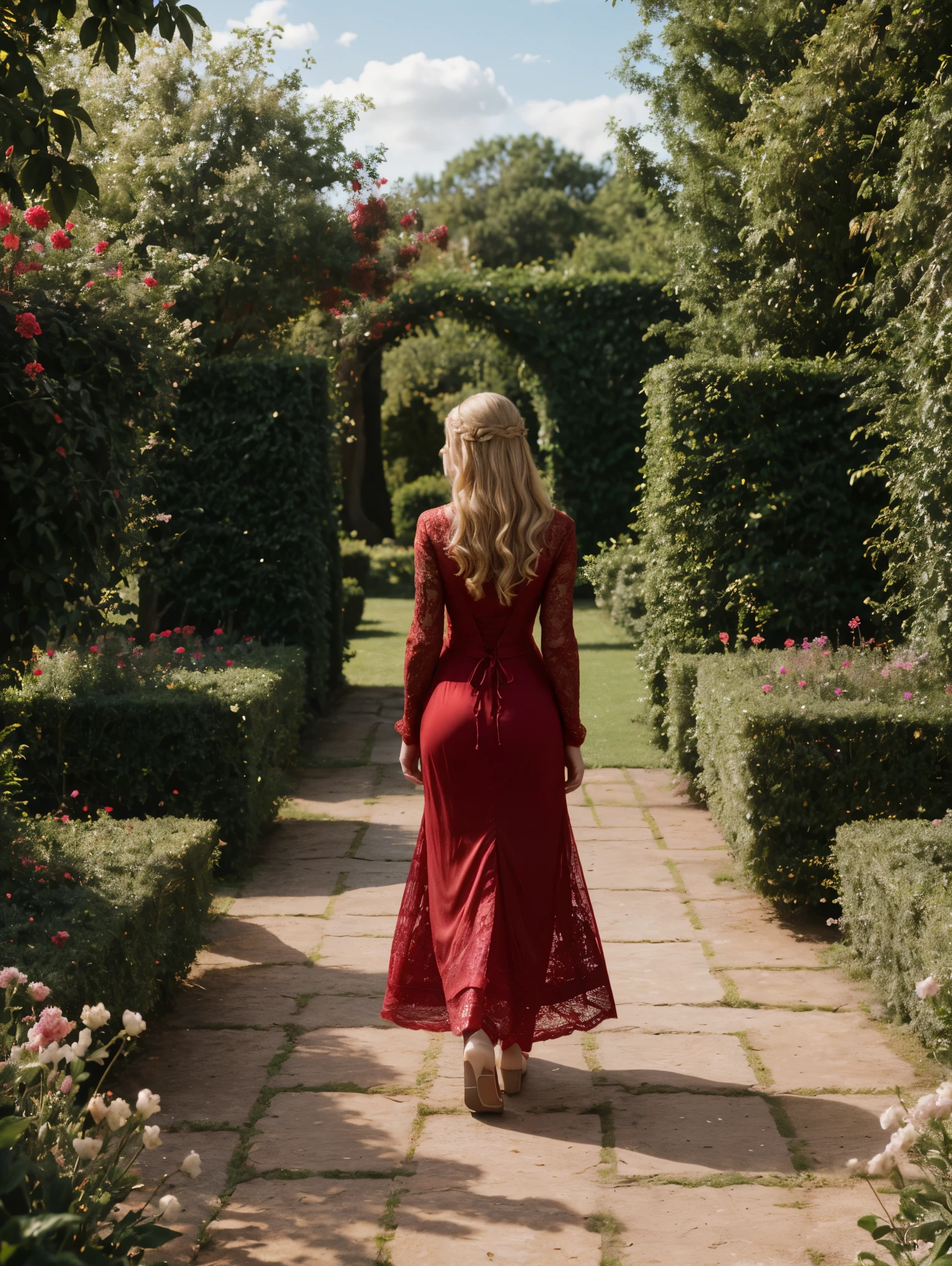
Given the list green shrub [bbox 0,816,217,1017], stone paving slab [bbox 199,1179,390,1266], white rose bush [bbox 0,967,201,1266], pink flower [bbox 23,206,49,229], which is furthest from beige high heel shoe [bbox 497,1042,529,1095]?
pink flower [bbox 23,206,49,229]

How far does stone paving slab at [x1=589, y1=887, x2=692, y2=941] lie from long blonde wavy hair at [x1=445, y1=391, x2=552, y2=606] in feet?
6.67

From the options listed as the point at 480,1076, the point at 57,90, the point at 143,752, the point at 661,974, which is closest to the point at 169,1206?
the point at 480,1076

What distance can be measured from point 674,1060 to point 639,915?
139cm

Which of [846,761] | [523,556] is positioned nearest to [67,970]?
[523,556]

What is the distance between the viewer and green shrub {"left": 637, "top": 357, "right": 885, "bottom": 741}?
23.5 ft

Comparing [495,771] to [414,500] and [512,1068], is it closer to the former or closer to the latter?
[512,1068]

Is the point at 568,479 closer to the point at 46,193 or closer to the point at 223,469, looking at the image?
the point at 223,469

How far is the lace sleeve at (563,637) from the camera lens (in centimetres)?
348

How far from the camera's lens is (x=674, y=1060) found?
147 inches

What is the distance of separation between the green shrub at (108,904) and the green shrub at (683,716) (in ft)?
10.7

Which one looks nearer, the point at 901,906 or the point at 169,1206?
the point at 169,1206

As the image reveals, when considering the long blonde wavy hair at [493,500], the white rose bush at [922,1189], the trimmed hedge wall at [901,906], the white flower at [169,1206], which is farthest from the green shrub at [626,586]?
the white flower at [169,1206]

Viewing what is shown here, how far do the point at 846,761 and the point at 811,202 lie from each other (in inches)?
188

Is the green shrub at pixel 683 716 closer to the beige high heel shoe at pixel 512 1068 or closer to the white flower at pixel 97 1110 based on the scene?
the beige high heel shoe at pixel 512 1068
